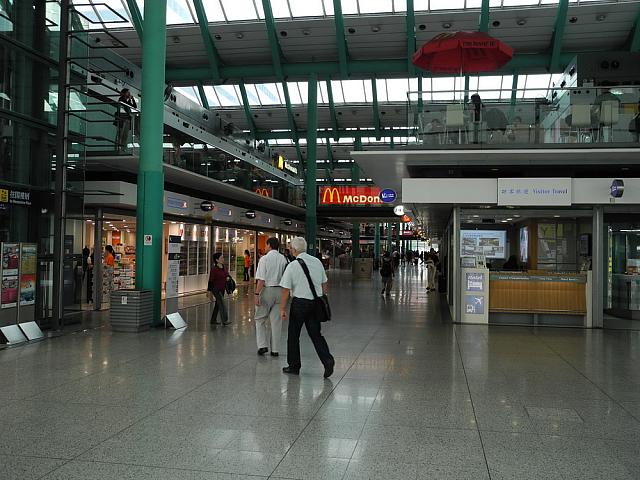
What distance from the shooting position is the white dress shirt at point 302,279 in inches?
267

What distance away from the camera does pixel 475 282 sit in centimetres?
1269

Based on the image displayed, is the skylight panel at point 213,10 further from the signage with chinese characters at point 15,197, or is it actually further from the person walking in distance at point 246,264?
the signage with chinese characters at point 15,197

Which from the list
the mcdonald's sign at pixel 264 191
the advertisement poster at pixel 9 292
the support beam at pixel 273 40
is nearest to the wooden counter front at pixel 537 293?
the advertisement poster at pixel 9 292

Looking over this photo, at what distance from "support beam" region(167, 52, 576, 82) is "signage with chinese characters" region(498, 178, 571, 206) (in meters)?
14.9

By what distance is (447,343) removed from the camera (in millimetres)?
9828

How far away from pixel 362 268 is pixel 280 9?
51.4 feet

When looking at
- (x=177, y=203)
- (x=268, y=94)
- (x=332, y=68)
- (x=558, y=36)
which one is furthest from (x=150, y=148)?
(x=268, y=94)

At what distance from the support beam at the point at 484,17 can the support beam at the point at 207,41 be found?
36.8ft

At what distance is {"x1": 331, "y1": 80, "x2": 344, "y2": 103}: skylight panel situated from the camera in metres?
33.7

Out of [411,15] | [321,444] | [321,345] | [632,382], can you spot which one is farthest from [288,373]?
[411,15]

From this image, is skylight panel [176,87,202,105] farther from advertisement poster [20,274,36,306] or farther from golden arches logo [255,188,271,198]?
advertisement poster [20,274,36,306]

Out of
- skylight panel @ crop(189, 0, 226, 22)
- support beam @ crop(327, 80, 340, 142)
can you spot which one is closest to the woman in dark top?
skylight panel @ crop(189, 0, 226, 22)

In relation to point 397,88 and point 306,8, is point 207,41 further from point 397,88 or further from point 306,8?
point 397,88

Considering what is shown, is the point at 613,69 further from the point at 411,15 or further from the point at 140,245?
the point at 140,245
